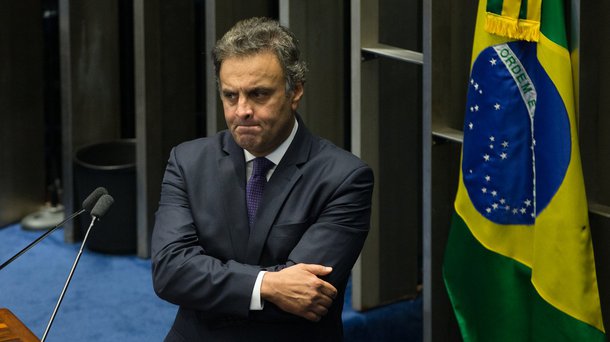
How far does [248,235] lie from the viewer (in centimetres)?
297

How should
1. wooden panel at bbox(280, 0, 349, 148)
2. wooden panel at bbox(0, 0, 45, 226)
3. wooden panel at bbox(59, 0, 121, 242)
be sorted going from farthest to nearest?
wooden panel at bbox(0, 0, 45, 226)
wooden panel at bbox(59, 0, 121, 242)
wooden panel at bbox(280, 0, 349, 148)

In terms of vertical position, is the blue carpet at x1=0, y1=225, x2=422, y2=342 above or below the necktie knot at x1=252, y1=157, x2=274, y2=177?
below

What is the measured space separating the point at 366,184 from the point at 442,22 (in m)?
1.32

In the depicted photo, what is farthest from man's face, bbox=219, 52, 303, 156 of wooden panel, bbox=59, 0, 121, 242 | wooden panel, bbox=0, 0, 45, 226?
wooden panel, bbox=0, 0, 45, 226

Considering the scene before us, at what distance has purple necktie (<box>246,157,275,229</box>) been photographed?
3006 millimetres

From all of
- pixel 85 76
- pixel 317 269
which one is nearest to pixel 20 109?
pixel 85 76

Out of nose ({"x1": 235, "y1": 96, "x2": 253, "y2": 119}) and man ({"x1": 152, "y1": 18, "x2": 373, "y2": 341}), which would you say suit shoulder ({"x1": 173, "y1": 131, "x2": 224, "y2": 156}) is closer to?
man ({"x1": 152, "y1": 18, "x2": 373, "y2": 341})

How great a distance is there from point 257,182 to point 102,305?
243 centimetres

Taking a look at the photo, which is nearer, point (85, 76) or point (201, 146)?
point (201, 146)

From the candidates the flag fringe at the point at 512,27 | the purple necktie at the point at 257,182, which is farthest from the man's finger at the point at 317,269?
the flag fringe at the point at 512,27

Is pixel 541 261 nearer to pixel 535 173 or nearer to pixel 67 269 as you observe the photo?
pixel 535 173

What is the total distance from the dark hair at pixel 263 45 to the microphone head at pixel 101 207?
463 mm

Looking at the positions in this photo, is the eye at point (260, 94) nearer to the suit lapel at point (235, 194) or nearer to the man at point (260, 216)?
the man at point (260, 216)

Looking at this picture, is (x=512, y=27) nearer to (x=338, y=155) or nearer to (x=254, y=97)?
(x=338, y=155)
